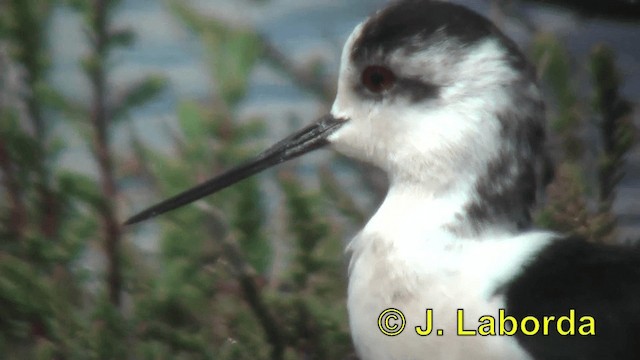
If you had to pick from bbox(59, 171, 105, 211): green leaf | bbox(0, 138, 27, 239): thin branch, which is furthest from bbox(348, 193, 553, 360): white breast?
bbox(0, 138, 27, 239): thin branch

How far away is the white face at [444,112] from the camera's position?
0.82m

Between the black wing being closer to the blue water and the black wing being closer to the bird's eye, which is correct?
the bird's eye

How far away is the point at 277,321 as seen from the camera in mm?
900

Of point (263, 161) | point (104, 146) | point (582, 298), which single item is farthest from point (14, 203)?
point (582, 298)

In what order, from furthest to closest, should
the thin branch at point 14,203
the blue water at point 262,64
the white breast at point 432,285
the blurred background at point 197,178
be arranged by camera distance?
the blue water at point 262,64, the thin branch at point 14,203, the blurred background at point 197,178, the white breast at point 432,285

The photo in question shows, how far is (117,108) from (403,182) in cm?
25

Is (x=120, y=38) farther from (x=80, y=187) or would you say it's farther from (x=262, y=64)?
(x=262, y=64)

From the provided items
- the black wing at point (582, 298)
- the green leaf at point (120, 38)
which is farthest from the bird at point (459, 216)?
the green leaf at point (120, 38)

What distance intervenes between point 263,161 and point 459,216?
0.18 meters

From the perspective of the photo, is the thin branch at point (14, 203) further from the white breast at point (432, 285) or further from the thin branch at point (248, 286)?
the white breast at point (432, 285)

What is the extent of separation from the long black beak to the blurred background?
0.01 m

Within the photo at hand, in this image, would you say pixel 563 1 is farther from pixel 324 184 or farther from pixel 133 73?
pixel 133 73

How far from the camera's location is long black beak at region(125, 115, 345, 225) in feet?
2.90

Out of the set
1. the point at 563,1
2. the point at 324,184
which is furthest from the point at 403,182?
the point at 563,1
